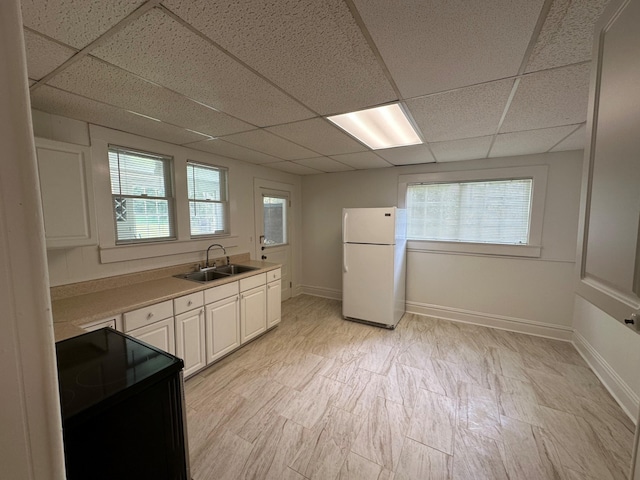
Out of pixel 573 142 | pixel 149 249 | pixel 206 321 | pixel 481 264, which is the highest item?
pixel 573 142

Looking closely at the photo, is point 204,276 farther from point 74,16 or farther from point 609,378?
point 609,378

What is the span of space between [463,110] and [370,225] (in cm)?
176

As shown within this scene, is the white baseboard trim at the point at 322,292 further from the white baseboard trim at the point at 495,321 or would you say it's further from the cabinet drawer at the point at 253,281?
the cabinet drawer at the point at 253,281

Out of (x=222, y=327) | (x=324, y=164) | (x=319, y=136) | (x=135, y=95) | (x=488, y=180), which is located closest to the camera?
(x=135, y=95)

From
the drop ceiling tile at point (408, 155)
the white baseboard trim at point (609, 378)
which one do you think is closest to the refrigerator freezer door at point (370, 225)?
the drop ceiling tile at point (408, 155)

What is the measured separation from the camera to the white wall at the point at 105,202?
79.7 inches

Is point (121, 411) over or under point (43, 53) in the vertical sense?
under

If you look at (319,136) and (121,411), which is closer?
(121,411)

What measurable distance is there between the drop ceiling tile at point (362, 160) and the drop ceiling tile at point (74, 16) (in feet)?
8.14

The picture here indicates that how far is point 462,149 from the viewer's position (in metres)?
3.00

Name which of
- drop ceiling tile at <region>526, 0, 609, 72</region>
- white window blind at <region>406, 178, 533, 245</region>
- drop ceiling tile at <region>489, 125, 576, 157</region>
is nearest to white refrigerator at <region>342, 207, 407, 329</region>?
white window blind at <region>406, 178, 533, 245</region>

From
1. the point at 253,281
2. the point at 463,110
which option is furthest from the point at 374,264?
the point at 463,110

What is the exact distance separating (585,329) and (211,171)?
4.65 m

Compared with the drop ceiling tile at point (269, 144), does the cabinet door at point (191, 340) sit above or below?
below
